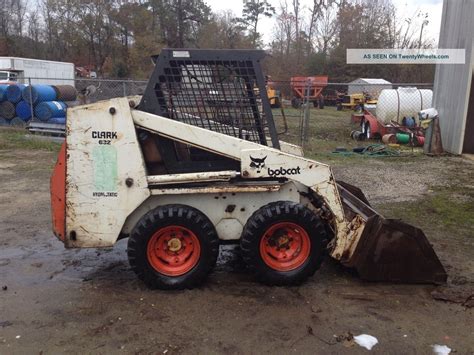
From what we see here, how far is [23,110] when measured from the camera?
15398 millimetres

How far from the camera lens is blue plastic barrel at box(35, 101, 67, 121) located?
14930 mm

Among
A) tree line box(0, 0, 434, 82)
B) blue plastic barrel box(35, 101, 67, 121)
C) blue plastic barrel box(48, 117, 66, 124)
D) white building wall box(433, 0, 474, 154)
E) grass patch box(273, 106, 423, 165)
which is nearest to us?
grass patch box(273, 106, 423, 165)

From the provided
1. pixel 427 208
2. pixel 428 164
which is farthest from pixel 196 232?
pixel 428 164

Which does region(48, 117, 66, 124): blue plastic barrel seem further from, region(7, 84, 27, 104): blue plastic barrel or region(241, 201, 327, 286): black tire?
region(241, 201, 327, 286): black tire

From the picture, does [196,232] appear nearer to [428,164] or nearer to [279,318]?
[279,318]

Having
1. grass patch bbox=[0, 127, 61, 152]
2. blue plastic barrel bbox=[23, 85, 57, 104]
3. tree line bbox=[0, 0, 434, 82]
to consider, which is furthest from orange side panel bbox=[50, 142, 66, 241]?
tree line bbox=[0, 0, 434, 82]

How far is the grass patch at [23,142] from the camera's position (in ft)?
41.0

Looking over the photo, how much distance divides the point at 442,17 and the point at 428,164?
16.3 feet

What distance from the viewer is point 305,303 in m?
4.12

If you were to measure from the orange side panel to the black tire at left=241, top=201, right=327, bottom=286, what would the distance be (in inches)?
63.6

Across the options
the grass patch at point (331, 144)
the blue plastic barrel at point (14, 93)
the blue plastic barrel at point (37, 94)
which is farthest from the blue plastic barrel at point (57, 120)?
the grass patch at point (331, 144)

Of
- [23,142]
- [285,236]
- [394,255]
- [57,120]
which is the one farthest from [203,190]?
[57,120]

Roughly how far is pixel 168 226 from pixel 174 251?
0.30 metres

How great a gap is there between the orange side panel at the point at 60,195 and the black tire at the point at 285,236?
1615mm
